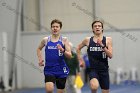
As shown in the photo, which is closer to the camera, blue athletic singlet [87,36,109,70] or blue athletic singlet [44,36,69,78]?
blue athletic singlet [44,36,69,78]

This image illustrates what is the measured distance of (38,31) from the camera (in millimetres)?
20453

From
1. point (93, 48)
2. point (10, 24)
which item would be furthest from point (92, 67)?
point (10, 24)

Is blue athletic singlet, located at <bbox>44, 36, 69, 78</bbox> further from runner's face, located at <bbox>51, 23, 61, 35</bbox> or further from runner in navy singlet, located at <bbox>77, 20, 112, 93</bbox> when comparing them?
runner in navy singlet, located at <bbox>77, 20, 112, 93</bbox>

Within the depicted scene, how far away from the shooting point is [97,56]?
9.40 meters

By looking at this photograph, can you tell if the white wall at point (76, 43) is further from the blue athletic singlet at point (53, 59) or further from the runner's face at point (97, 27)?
the blue athletic singlet at point (53, 59)

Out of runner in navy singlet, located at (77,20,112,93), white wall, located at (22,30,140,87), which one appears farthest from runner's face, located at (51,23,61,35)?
white wall, located at (22,30,140,87)

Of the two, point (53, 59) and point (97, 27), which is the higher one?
point (97, 27)

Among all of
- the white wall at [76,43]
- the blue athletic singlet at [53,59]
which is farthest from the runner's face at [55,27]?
the white wall at [76,43]

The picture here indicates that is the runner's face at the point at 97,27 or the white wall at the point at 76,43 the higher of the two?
the runner's face at the point at 97,27

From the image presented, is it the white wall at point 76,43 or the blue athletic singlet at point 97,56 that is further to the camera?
the white wall at point 76,43

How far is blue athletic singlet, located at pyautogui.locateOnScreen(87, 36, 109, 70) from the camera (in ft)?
30.7

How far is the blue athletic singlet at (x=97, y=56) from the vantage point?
9.35m

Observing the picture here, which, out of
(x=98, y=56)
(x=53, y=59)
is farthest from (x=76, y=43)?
(x=53, y=59)

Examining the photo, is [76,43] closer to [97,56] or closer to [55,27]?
[97,56]
